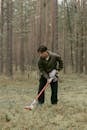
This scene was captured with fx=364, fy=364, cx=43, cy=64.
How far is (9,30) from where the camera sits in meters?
24.5

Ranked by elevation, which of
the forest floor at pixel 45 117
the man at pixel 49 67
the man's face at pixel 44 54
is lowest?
the forest floor at pixel 45 117

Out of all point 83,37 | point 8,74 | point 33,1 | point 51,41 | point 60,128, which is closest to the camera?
point 60,128

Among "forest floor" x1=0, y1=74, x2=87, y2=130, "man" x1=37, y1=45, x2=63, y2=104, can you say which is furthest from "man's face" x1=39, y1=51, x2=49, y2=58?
"forest floor" x1=0, y1=74, x2=87, y2=130

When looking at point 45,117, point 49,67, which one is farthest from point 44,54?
point 45,117

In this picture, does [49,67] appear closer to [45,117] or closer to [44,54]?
[44,54]

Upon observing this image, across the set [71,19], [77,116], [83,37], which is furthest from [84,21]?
[77,116]

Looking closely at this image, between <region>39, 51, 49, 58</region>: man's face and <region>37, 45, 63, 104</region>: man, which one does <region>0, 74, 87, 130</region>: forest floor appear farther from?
<region>39, 51, 49, 58</region>: man's face

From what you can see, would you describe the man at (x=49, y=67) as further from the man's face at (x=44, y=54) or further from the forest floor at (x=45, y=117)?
the forest floor at (x=45, y=117)

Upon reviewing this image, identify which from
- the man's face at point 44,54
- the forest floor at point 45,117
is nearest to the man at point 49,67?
the man's face at point 44,54

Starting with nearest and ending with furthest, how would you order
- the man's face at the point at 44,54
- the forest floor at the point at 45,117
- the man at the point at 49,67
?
the forest floor at the point at 45,117 < the man's face at the point at 44,54 < the man at the point at 49,67

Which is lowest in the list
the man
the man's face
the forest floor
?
the forest floor

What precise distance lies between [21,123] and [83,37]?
25.2 meters

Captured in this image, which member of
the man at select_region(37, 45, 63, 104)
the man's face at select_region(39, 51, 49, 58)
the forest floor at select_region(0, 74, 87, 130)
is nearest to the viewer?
the forest floor at select_region(0, 74, 87, 130)

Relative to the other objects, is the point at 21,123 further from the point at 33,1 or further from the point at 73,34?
the point at 33,1
